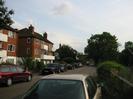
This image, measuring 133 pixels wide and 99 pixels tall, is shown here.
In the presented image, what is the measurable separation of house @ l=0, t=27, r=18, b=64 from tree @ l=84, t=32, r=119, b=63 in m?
55.9

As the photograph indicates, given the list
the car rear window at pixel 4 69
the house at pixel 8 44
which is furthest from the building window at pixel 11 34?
the car rear window at pixel 4 69

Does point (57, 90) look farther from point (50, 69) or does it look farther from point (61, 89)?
point (50, 69)

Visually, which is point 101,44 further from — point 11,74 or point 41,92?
point 41,92

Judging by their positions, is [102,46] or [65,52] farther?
[65,52]

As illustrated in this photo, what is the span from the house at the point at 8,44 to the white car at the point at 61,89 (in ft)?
153

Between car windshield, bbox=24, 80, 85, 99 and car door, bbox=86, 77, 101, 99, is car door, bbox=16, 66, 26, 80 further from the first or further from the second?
car windshield, bbox=24, 80, 85, 99

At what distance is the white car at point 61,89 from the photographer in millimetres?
6500

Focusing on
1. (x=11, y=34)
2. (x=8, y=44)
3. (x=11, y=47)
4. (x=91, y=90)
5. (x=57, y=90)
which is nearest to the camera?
(x=57, y=90)

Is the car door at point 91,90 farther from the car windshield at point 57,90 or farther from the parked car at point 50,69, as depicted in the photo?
the parked car at point 50,69

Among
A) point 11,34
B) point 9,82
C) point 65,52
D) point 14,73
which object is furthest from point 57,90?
point 65,52

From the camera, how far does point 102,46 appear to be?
117 m

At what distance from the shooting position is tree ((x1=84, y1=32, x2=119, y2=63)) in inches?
4461

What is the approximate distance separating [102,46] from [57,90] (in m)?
111

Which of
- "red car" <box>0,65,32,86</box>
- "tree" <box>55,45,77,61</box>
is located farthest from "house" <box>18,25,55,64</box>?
"red car" <box>0,65,32,86</box>
